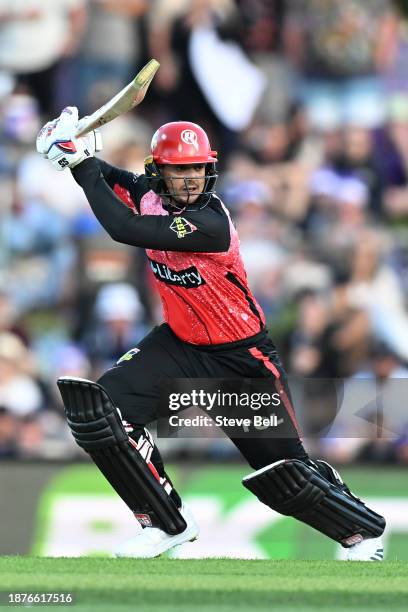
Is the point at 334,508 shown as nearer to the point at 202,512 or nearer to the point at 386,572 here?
the point at 386,572

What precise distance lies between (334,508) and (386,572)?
0.70 m

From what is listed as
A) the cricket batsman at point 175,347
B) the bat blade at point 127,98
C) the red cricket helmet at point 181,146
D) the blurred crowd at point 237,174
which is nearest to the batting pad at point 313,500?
the cricket batsman at point 175,347

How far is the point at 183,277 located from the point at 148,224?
1.27 ft

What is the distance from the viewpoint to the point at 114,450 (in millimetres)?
6020

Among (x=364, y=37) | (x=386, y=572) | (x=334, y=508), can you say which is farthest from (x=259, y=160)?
(x=386, y=572)

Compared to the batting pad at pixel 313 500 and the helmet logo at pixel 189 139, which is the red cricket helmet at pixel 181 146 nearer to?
the helmet logo at pixel 189 139

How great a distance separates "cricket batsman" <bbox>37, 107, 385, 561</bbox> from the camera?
5902mm

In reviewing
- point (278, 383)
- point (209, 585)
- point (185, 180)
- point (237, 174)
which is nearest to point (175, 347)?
point (278, 383)

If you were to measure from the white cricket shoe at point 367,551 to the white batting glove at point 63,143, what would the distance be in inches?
94.4

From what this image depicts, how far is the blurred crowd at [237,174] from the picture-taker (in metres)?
9.43

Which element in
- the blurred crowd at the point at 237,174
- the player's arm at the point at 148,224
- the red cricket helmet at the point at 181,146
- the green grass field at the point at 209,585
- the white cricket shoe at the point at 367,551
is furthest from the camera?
the blurred crowd at the point at 237,174

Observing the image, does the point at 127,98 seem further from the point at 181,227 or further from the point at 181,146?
the point at 181,227

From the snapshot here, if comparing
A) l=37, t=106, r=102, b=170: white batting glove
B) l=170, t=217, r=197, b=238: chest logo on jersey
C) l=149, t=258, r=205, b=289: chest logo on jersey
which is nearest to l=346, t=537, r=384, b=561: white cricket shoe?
l=149, t=258, r=205, b=289: chest logo on jersey

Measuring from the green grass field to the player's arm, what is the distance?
4.80 ft
